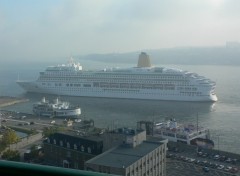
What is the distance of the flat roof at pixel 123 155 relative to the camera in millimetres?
4055

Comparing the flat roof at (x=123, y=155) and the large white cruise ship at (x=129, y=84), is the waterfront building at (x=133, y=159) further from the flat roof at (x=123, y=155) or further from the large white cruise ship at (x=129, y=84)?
the large white cruise ship at (x=129, y=84)

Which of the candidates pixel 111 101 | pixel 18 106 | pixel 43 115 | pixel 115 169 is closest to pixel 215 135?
pixel 115 169

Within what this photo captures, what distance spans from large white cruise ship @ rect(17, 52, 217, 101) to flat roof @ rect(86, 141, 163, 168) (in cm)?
750

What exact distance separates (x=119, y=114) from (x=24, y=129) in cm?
245

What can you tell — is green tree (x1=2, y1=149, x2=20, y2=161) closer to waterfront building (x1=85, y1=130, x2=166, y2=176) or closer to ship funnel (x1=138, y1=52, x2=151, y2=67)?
waterfront building (x1=85, y1=130, x2=166, y2=176)

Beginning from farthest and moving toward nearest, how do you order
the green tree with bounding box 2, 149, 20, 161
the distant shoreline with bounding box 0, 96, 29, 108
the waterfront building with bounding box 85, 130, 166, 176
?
the distant shoreline with bounding box 0, 96, 29, 108
the green tree with bounding box 2, 149, 20, 161
the waterfront building with bounding box 85, 130, 166, 176

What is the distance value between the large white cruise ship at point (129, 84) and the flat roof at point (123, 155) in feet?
24.6

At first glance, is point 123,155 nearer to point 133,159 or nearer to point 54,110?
point 133,159

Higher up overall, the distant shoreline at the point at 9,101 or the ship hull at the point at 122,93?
the ship hull at the point at 122,93

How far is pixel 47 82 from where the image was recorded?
14.4 meters

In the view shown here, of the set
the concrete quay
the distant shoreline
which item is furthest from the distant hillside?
the concrete quay

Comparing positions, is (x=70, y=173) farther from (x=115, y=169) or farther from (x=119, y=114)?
(x=119, y=114)

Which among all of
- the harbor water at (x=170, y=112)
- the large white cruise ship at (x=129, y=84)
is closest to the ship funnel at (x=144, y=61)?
the large white cruise ship at (x=129, y=84)

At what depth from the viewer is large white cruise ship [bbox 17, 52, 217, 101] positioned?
40.2 feet
